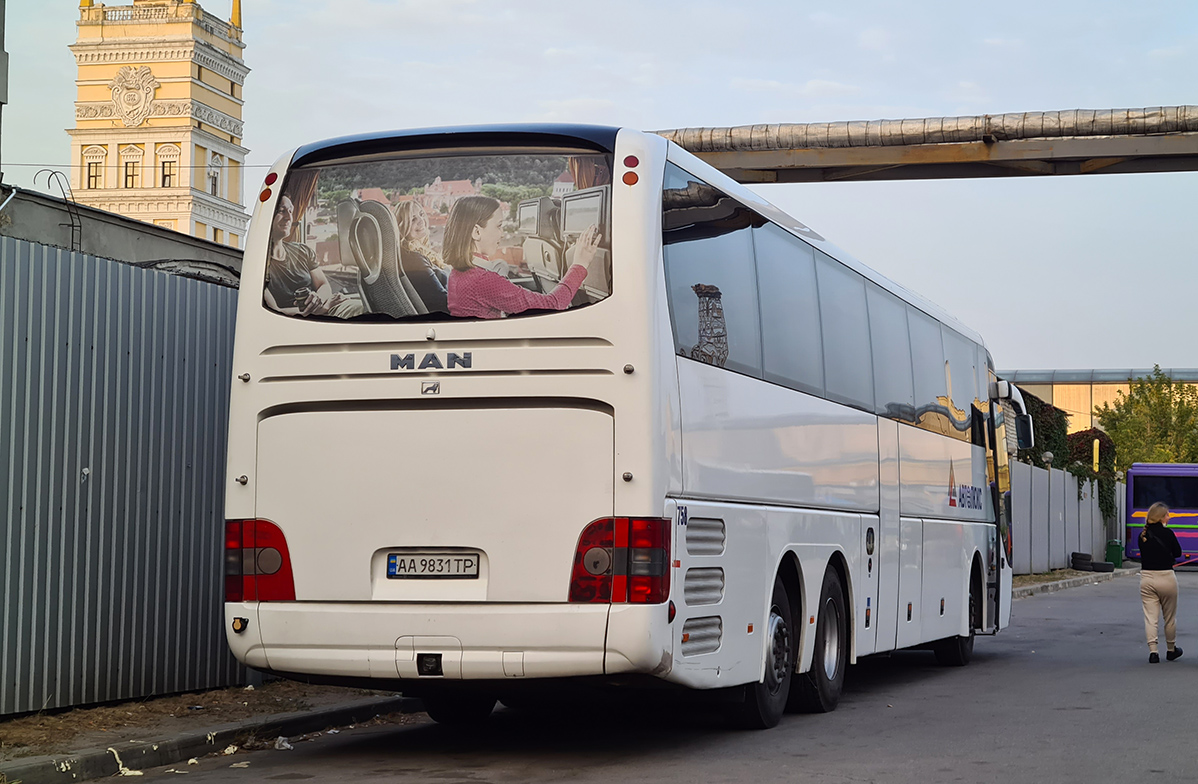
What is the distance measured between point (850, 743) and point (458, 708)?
2916mm

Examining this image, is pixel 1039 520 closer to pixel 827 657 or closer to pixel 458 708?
pixel 827 657

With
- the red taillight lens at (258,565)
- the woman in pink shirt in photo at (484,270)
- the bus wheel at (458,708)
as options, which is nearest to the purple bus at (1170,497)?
the bus wheel at (458,708)

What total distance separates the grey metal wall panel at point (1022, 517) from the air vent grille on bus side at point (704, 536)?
29444mm

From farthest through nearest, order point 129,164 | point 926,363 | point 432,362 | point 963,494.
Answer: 1. point 129,164
2. point 963,494
3. point 926,363
4. point 432,362

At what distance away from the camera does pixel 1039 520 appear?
136 ft

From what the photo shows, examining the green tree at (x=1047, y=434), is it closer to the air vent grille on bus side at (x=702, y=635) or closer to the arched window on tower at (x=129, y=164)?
the air vent grille on bus side at (x=702, y=635)

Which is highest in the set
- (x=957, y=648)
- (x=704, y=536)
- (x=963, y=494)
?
(x=963, y=494)

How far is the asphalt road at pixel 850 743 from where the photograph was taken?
866cm

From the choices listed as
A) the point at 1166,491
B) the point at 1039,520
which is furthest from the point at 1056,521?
the point at 1166,491

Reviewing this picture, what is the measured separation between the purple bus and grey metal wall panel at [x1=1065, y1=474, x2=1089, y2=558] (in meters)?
1.62

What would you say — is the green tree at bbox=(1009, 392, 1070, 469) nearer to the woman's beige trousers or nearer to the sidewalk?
the woman's beige trousers

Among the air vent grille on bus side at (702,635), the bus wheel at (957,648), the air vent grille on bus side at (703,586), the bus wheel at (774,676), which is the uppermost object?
the air vent grille on bus side at (703,586)

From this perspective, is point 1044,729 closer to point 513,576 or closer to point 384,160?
point 513,576

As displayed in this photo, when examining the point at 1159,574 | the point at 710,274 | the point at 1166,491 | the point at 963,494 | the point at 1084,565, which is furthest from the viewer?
the point at 1166,491
